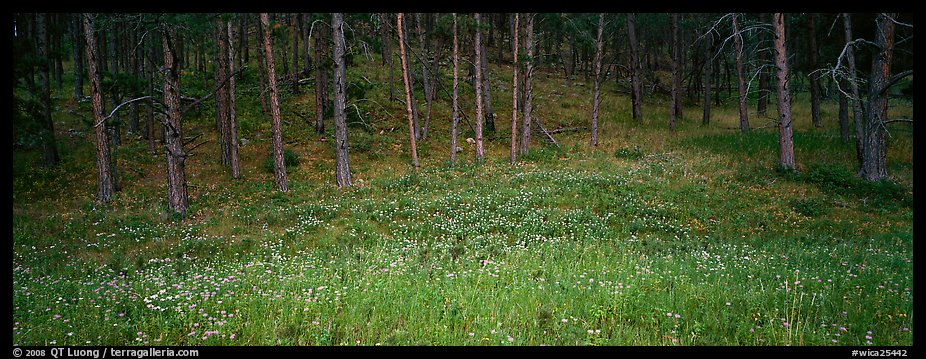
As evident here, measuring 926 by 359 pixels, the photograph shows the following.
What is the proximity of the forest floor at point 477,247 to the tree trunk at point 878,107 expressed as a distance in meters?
0.85

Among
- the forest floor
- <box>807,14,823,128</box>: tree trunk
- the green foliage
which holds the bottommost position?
the forest floor

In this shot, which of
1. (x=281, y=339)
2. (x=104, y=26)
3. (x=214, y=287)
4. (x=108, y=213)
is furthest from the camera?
(x=104, y=26)

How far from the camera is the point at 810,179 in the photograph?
15633 millimetres

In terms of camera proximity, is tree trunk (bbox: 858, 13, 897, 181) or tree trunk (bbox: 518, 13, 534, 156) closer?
tree trunk (bbox: 858, 13, 897, 181)

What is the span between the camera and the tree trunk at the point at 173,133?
45.0 ft

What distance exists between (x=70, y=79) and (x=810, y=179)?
47.5 metres

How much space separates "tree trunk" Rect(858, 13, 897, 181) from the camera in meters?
14.3

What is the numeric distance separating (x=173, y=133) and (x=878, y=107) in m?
20.7

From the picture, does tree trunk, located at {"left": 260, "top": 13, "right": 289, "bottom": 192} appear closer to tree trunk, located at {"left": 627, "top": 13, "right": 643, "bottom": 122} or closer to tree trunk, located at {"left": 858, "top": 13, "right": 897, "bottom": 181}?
tree trunk, located at {"left": 858, "top": 13, "right": 897, "bottom": 181}

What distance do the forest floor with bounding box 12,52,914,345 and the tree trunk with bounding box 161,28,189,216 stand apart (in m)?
0.68

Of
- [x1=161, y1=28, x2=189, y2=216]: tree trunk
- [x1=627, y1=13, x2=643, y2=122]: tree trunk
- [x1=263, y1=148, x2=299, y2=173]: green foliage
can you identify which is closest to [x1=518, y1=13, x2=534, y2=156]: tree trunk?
[x1=627, y1=13, x2=643, y2=122]: tree trunk

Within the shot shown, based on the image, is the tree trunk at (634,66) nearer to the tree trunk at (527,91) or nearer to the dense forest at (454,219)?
the dense forest at (454,219)

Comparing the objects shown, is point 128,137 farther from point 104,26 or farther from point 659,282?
point 659,282

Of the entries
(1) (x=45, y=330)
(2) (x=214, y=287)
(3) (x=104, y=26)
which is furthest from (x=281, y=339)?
(3) (x=104, y=26)
